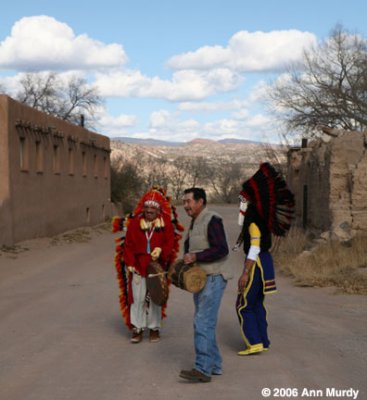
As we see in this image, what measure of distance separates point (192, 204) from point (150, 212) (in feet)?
5.16

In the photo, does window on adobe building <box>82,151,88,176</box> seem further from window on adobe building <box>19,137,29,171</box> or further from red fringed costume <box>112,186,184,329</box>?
red fringed costume <box>112,186,184,329</box>

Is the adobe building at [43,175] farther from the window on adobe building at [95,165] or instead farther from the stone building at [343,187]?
the stone building at [343,187]

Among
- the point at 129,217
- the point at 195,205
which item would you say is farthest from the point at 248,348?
the point at 129,217

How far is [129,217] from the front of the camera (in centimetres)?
864

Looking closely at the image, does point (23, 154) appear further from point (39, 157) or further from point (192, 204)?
point (192, 204)

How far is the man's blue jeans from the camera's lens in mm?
6449

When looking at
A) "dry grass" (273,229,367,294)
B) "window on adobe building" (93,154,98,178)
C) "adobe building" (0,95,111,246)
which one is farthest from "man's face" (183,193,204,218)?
"window on adobe building" (93,154,98,178)

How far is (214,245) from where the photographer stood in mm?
6758

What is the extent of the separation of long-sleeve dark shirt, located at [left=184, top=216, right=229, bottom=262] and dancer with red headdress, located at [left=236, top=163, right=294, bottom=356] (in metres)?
0.48

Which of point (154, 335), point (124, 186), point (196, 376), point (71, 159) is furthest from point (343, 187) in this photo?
point (124, 186)

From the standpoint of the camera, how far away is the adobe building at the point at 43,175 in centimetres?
2148

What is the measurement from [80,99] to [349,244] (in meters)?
41.0

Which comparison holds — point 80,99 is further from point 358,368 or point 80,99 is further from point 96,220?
point 358,368

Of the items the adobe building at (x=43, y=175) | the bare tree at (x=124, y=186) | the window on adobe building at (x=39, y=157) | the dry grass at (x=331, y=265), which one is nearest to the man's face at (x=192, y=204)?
the dry grass at (x=331, y=265)
